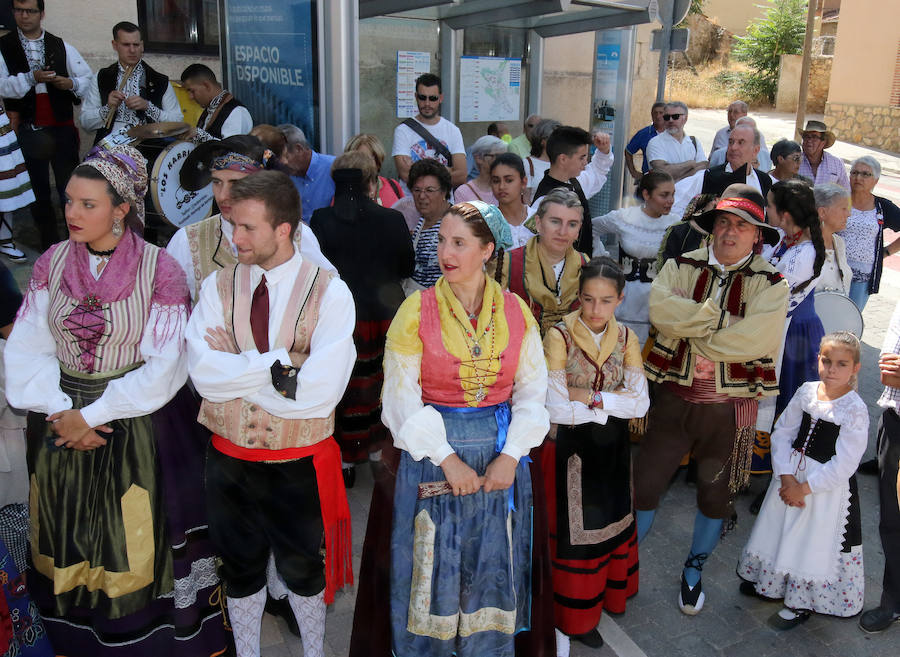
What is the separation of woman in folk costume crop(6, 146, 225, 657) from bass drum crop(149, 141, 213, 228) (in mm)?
1424

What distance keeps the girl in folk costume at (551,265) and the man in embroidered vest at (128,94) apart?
3640mm

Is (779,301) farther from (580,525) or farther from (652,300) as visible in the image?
(580,525)

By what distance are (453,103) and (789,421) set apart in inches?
242

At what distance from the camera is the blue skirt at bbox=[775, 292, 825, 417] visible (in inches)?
178

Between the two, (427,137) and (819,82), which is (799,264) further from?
(819,82)

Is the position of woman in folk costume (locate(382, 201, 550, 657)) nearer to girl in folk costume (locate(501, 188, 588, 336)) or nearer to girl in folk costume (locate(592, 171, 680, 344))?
girl in folk costume (locate(501, 188, 588, 336))

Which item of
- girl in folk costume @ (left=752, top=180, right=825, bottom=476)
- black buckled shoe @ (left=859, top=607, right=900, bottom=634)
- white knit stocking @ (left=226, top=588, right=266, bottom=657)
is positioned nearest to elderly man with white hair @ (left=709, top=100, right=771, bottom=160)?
girl in folk costume @ (left=752, top=180, right=825, bottom=476)

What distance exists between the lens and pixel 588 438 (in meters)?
3.26

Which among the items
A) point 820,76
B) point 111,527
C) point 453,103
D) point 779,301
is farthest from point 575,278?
point 820,76

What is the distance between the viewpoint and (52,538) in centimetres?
294

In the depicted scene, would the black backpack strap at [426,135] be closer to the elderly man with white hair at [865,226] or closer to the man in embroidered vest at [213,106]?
the man in embroidered vest at [213,106]

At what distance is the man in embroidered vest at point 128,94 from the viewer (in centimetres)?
585

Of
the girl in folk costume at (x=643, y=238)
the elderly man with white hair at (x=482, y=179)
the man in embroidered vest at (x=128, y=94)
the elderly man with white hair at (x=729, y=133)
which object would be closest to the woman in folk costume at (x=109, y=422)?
the elderly man with white hair at (x=482, y=179)

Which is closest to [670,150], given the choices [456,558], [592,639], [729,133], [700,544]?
[729,133]
